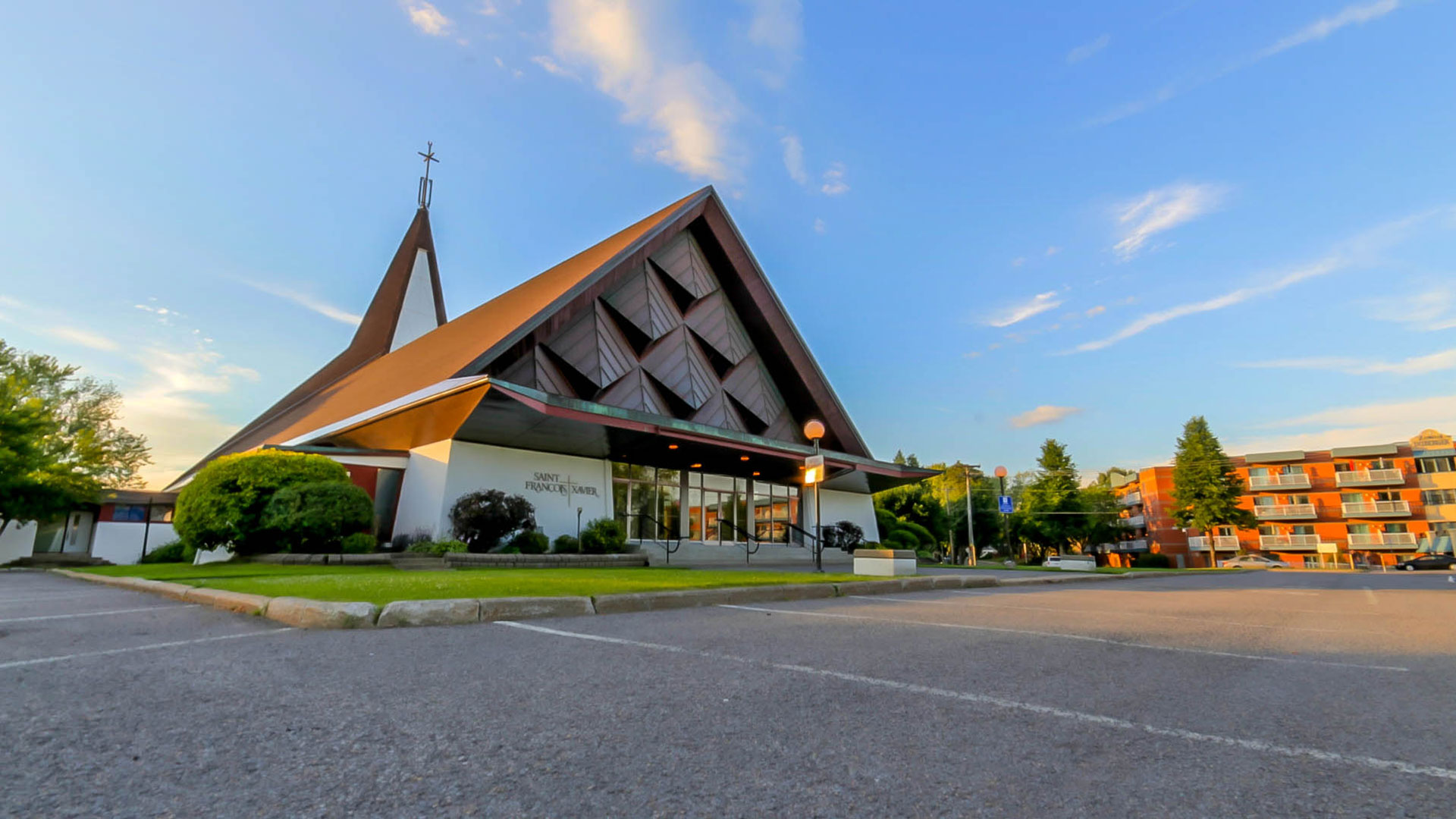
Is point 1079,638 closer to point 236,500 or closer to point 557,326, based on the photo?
point 236,500

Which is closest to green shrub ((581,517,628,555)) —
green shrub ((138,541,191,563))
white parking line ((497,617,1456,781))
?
green shrub ((138,541,191,563))

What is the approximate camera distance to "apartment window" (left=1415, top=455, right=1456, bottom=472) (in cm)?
5381

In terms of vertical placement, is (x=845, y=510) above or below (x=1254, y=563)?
above

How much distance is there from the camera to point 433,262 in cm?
4662

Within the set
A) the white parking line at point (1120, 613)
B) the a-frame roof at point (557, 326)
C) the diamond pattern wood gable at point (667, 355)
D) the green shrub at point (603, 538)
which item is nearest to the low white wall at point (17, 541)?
the a-frame roof at point (557, 326)

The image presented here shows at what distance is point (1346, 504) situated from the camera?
56250 millimetres

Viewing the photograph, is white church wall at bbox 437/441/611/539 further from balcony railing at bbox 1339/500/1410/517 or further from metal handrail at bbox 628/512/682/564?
balcony railing at bbox 1339/500/1410/517

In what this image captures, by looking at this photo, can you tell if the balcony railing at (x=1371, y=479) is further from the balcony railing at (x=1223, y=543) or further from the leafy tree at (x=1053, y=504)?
the leafy tree at (x=1053, y=504)

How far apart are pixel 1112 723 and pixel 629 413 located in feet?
52.9

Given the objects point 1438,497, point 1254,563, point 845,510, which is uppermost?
point 1438,497

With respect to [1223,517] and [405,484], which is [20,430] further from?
[1223,517]

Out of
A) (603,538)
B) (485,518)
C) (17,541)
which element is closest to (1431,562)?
(603,538)

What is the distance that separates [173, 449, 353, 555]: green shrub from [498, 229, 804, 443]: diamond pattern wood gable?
654 centimetres

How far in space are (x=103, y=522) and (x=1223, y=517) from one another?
239 feet
